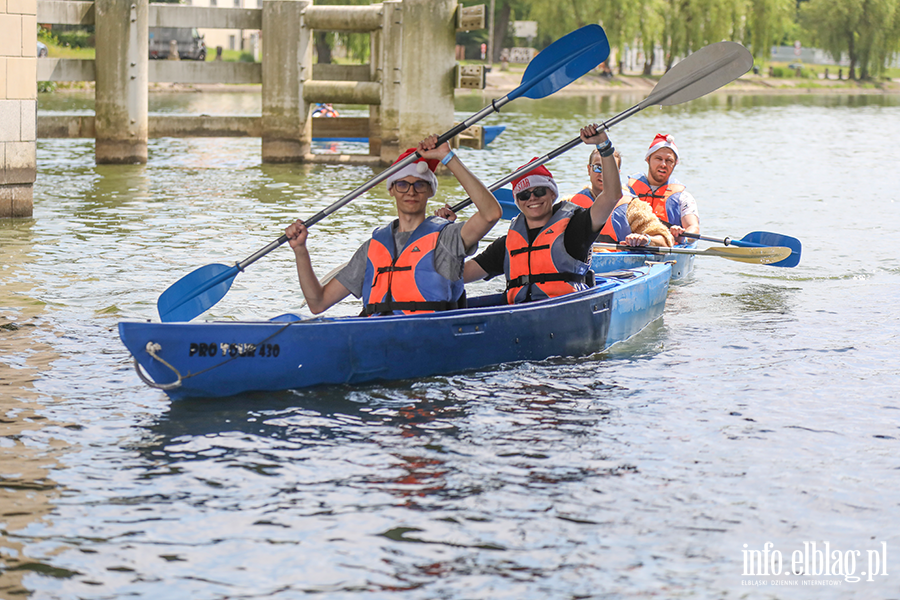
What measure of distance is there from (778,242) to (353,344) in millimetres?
4637

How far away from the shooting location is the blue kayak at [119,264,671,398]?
201 inches

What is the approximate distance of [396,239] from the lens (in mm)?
5629

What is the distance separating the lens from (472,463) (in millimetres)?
4684

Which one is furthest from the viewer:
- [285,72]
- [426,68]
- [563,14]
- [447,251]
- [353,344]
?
[563,14]

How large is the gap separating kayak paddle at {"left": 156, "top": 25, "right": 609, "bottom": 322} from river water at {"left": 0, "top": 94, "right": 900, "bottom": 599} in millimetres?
472

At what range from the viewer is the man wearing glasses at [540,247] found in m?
6.12

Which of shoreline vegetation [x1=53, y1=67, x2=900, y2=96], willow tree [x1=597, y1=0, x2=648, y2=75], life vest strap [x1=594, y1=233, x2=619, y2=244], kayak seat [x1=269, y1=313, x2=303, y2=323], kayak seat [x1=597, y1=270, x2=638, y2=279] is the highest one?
willow tree [x1=597, y1=0, x2=648, y2=75]

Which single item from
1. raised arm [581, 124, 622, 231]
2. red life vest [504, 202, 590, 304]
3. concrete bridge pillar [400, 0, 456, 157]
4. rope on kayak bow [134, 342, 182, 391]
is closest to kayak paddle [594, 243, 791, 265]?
red life vest [504, 202, 590, 304]

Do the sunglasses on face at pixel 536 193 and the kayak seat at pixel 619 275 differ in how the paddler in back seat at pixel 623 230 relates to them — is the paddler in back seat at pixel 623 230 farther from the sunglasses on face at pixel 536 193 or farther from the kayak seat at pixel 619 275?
the sunglasses on face at pixel 536 193

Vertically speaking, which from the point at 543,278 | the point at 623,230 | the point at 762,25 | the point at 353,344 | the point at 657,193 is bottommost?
the point at 353,344

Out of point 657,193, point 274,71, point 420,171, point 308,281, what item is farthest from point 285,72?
point 420,171

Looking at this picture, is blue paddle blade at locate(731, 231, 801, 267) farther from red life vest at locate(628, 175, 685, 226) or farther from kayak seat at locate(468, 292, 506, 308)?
kayak seat at locate(468, 292, 506, 308)

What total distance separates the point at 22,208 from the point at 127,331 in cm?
655

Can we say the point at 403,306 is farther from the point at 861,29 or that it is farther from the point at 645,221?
the point at 861,29
